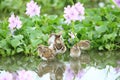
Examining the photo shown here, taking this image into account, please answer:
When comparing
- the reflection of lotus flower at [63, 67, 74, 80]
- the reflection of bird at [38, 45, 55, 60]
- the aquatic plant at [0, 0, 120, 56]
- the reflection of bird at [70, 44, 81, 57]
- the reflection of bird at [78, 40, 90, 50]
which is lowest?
the reflection of lotus flower at [63, 67, 74, 80]

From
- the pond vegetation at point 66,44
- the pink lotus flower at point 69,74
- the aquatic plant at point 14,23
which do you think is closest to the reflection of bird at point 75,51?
the pond vegetation at point 66,44

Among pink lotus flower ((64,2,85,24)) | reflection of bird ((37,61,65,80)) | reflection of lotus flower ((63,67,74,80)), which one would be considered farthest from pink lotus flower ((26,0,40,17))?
reflection of lotus flower ((63,67,74,80))

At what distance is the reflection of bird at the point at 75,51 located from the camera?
478cm

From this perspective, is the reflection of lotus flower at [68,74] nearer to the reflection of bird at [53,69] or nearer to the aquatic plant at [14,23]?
the reflection of bird at [53,69]

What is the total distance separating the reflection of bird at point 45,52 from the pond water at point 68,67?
2.9 inches

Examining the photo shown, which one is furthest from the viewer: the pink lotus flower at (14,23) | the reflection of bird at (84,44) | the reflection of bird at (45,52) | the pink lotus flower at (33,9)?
the pink lotus flower at (33,9)

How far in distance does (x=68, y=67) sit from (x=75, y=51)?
0.27m

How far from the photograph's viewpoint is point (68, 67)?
15.1 feet

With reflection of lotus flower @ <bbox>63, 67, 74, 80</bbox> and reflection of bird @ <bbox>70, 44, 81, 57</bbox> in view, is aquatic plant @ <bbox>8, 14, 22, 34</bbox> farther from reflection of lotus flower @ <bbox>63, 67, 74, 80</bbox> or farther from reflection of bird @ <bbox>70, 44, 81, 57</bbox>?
reflection of lotus flower @ <bbox>63, 67, 74, 80</bbox>

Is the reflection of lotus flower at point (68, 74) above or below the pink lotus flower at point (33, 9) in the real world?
below

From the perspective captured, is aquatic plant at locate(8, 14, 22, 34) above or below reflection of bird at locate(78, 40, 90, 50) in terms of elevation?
above

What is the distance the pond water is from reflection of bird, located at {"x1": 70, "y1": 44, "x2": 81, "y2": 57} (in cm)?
5

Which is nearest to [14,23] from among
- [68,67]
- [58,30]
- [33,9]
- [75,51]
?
[33,9]

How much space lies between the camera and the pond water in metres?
4.30
